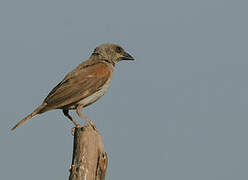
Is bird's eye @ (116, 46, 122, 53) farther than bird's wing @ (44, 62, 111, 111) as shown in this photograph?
Yes

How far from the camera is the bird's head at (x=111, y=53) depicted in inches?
423

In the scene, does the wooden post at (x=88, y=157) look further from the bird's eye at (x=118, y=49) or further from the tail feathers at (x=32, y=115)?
the bird's eye at (x=118, y=49)

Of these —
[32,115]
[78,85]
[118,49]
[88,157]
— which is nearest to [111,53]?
[118,49]

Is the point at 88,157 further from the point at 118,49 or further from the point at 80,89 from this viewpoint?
the point at 118,49

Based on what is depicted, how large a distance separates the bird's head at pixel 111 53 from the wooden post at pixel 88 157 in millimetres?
4249

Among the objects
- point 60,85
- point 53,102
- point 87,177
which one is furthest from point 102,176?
point 60,85

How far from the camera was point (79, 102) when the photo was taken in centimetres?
893

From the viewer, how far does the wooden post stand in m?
6.00

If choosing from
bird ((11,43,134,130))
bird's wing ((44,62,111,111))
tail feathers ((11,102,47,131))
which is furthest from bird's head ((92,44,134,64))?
tail feathers ((11,102,47,131))

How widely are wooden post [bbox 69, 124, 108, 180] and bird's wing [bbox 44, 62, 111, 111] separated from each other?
203cm

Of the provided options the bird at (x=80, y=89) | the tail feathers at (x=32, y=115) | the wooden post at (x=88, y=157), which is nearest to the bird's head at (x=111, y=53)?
the bird at (x=80, y=89)

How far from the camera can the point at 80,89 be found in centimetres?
898

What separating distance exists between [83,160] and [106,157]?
0.39 m

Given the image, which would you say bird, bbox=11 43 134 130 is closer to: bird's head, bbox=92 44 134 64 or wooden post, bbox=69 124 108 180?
bird's head, bbox=92 44 134 64
